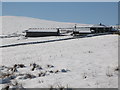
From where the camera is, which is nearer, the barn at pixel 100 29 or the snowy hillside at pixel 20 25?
the barn at pixel 100 29

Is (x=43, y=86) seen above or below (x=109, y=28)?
below

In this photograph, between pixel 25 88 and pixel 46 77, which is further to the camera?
pixel 46 77

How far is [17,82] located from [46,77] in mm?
1386

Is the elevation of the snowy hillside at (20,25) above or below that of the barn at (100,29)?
above

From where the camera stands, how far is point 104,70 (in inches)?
362

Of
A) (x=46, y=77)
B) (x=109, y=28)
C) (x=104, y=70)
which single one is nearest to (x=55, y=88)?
(x=46, y=77)

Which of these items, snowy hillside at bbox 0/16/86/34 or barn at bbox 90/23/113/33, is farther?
snowy hillside at bbox 0/16/86/34

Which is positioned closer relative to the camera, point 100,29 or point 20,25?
point 100,29

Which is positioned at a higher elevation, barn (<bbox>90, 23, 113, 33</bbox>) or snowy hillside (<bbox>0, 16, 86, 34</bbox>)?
snowy hillside (<bbox>0, 16, 86, 34</bbox>)

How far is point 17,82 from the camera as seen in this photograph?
7.69 metres

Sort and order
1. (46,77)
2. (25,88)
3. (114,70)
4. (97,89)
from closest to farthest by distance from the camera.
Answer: (97,89), (25,88), (46,77), (114,70)

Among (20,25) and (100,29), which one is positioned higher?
(20,25)

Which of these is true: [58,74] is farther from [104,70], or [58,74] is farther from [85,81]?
[104,70]

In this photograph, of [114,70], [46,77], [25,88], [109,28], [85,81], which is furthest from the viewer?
[109,28]
